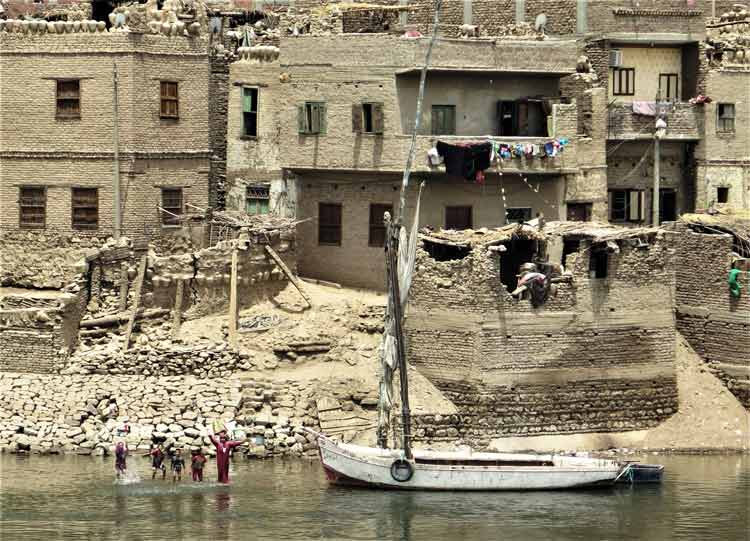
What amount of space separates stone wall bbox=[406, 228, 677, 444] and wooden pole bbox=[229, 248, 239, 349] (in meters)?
5.05

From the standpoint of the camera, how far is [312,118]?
76688 millimetres

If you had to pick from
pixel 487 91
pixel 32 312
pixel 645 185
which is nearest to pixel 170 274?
pixel 32 312

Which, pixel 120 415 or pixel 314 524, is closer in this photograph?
pixel 314 524

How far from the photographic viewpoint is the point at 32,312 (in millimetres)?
73312

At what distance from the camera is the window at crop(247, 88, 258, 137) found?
78.6 meters

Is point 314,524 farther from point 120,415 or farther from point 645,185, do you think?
point 645,185

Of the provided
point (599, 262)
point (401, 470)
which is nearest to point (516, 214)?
point (599, 262)

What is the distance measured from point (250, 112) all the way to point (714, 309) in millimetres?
14906

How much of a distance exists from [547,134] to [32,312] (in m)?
15.9

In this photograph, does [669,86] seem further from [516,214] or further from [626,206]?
[516,214]

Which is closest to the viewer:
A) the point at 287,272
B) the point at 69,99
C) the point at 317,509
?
the point at 317,509

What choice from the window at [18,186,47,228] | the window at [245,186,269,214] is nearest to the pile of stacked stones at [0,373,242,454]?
the window at [18,186,47,228]

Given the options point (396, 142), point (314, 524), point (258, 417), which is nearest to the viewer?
point (314, 524)

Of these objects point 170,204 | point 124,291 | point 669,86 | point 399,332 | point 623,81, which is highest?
point 623,81
